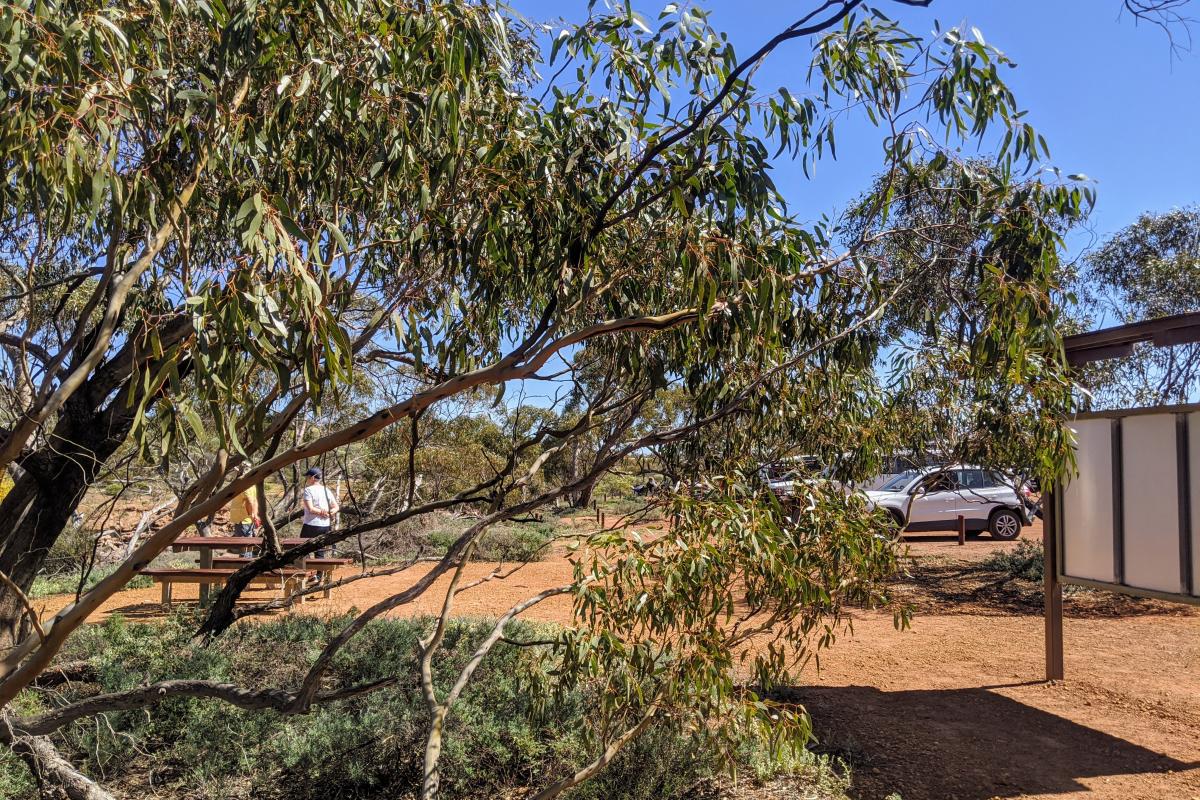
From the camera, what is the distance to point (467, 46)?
3535 mm

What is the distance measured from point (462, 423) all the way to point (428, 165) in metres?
9.06

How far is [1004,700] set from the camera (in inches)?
261

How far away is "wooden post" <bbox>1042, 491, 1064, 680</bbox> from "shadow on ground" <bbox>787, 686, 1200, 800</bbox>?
73 centimetres

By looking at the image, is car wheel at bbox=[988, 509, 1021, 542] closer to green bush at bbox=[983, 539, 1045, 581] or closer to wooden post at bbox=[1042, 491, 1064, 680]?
green bush at bbox=[983, 539, 1045, 581]

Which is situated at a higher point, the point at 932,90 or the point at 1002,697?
the point at 932,90

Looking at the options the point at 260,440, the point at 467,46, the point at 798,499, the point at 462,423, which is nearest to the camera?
the point at 260,440

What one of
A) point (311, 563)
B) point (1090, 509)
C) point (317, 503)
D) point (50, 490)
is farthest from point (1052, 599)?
point (311, 563)

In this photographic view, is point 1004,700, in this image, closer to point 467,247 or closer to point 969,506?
point 467,247

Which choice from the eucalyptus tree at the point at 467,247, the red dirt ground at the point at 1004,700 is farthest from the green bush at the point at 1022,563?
the eucalyptus tree at the point at 467,247

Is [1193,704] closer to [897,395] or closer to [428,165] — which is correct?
[897,395]

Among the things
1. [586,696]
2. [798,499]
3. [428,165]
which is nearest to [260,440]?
[428,165]

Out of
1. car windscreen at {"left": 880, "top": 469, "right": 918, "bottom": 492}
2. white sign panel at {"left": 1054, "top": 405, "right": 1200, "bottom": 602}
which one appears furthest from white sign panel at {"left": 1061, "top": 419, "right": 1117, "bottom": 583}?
car windscreen at {"left": 880, "top": 469, "right": 918, "bottom": 492}

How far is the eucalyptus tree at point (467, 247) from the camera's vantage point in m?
3.13

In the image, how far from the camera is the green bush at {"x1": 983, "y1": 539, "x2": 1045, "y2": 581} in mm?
11977
